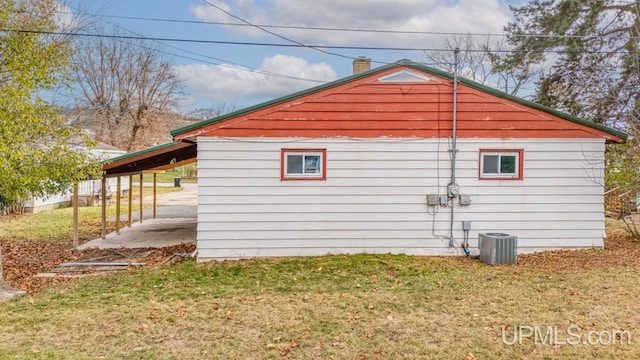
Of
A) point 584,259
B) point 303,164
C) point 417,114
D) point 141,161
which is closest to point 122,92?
point 141,161

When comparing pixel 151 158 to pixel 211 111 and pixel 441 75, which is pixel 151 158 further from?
pixel 211 111

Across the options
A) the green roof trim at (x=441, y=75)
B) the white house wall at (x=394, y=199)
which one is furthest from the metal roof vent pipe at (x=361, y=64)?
the white house wall at (x=394, y=199)

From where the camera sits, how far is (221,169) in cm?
810

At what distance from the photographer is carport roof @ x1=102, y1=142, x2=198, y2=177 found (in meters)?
9.04

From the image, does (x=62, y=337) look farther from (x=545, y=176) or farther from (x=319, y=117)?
(x=545, y=176)

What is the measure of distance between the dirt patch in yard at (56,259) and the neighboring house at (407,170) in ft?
6.62

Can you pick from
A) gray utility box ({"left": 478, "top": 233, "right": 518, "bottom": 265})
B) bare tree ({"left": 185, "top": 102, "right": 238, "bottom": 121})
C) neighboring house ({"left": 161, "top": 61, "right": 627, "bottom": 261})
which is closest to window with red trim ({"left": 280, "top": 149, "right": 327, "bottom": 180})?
neighboring house ({"left": 161, "top": 61, "right": 627, "bottom": 261})

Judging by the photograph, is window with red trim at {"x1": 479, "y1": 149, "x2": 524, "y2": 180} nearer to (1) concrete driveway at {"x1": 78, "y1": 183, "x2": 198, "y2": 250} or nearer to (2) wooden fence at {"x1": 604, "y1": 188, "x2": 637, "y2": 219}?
(2) wooden fence at {"x1": 604, "y1": 188, "x2": 637, "y2": 219}

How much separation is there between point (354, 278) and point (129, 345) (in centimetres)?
355

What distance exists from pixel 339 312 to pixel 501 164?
16.7 feet

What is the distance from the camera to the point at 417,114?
8344 mm

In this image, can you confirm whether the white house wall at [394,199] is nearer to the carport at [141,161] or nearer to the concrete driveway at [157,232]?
the carport at [141,161]

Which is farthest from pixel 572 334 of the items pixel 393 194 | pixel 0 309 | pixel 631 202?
pixel 631 202

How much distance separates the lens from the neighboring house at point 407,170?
8195 millimetres
